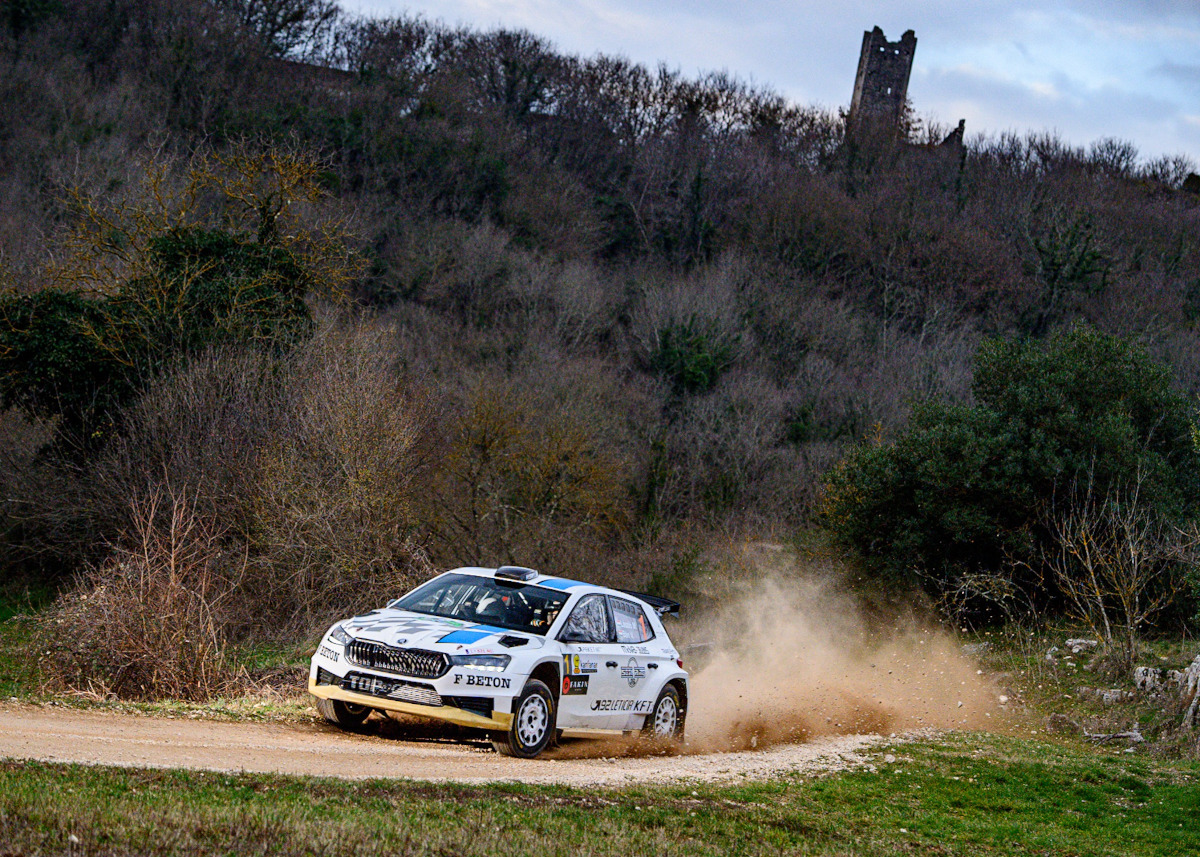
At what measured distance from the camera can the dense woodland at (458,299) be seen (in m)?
26.5

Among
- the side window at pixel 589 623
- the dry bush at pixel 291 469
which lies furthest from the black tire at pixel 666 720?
the dry bush at pixel 291 469

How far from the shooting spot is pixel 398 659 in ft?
36.9

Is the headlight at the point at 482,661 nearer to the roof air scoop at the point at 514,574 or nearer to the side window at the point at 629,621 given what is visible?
the roof air scoop at the point at 514,574

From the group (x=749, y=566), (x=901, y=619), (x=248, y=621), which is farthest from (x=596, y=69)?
(x=248, y=621)

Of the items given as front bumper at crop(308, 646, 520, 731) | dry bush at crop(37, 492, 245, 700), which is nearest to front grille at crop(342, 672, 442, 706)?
front bumper at crop(308, 646, 520, 731)

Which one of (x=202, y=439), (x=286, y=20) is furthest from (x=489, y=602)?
(x=286, y=20)

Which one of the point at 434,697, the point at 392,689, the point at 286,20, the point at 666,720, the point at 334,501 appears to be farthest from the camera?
the point at 286,20

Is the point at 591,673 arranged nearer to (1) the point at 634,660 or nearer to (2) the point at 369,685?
(1) the point at 634,660

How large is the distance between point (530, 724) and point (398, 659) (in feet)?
4.80

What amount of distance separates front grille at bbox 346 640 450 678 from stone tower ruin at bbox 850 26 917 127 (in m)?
91.2

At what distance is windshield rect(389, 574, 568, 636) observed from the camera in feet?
40.2

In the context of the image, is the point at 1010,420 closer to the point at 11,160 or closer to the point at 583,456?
the point at 583,456

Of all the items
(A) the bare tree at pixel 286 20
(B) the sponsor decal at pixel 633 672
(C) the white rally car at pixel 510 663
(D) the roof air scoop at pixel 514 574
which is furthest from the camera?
(A) the bare tree at pixel 286 20

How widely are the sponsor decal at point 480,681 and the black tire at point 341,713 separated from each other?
1537 millimetres
